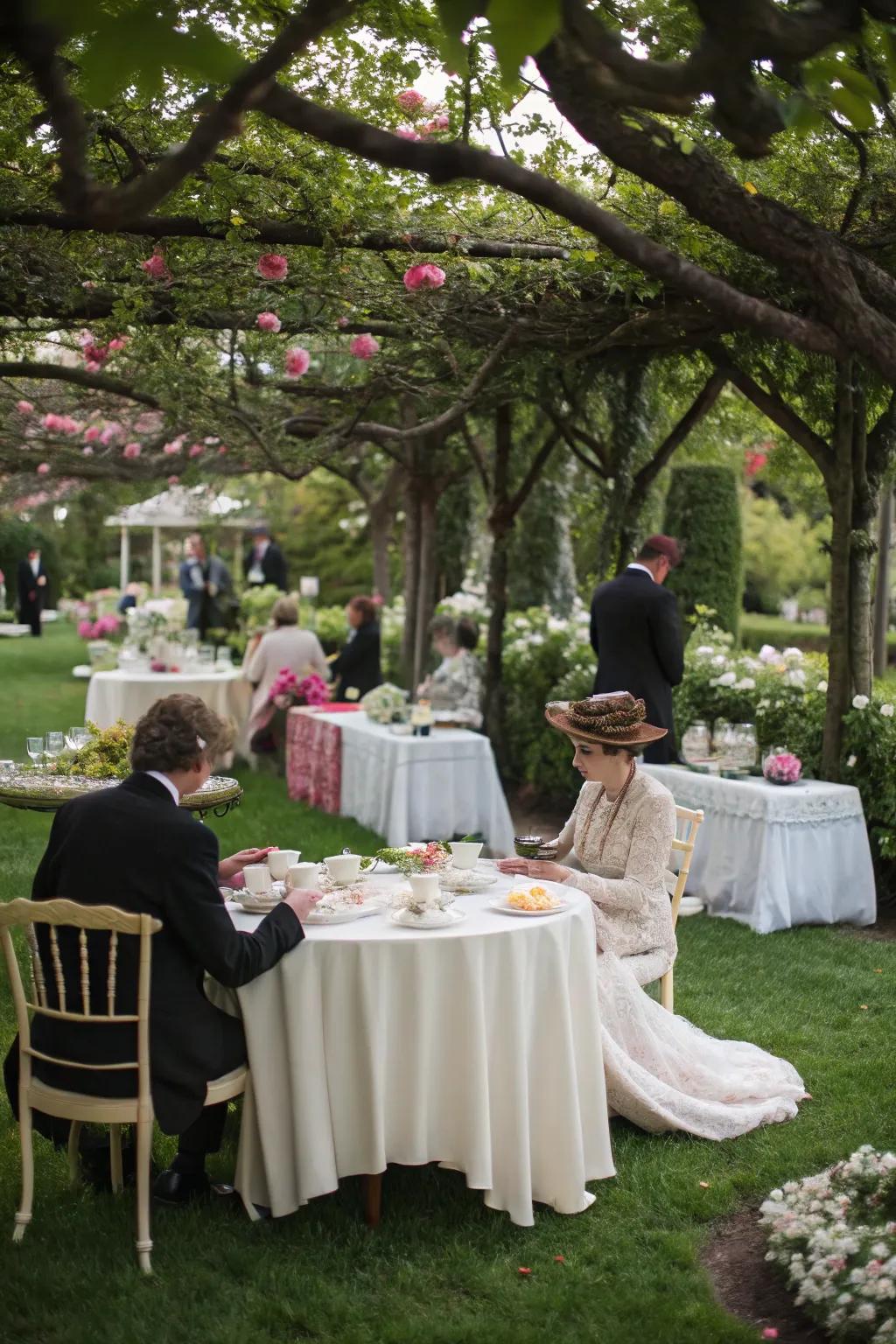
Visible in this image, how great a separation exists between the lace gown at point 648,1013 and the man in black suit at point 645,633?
255 cm

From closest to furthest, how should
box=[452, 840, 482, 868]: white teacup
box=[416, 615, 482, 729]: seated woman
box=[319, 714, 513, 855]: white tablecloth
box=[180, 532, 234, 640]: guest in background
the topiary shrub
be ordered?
box=[452, 840, 482, 868]: white teacup
box=[319, 714, 513, 855]: white tablecloth
box=[416, 615, 482, 729]: seated woman
the topiary shrub
box=[180, 532, 234, 640]: guest in background

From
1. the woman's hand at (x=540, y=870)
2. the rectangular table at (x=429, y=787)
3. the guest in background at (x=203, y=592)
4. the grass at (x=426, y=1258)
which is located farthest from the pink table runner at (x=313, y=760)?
the guest in background at (x=203, y=592)

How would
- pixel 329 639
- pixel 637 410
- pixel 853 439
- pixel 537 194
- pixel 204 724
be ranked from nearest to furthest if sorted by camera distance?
pixel 537 194 < pixel 204 724 < pixel 853 439 < pixel 637 410 < pixel 329 639

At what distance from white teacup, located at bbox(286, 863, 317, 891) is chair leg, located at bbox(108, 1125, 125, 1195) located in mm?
809

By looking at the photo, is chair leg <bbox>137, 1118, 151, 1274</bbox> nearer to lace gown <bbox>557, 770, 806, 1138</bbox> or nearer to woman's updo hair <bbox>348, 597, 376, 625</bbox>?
lace gown <bbox>557, 770, 806, 1138</bbox>

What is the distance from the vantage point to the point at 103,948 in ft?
10.3

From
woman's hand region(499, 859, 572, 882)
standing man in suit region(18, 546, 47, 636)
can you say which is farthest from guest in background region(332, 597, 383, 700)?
standing man in suit region(18, 546, 47, 636)

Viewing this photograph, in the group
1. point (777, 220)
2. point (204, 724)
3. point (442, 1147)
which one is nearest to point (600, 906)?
point (442, 1147)

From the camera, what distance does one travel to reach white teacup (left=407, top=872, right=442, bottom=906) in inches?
138

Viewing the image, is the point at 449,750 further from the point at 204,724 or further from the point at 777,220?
the point at 777,220

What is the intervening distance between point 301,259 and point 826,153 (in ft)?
7.23

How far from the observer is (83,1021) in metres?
3.12

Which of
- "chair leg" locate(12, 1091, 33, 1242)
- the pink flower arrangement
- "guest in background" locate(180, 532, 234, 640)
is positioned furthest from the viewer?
"guest in background" locate(180, 532, 234, 640)

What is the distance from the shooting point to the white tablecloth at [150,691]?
10438mm
